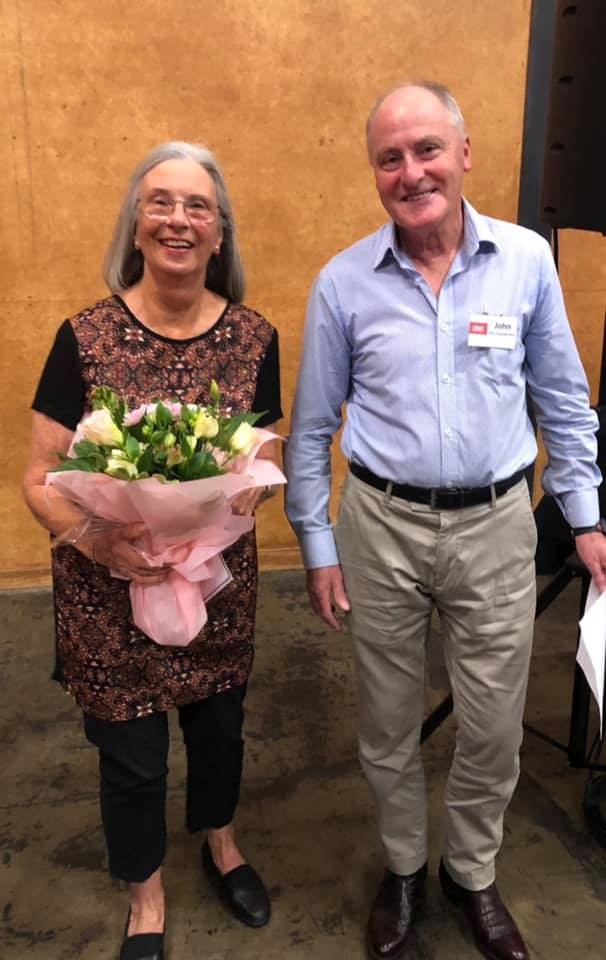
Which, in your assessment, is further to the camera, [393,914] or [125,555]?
[393,914]

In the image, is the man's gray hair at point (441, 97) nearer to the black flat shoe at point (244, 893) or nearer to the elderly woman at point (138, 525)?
the elderly woman at point (138, 525)

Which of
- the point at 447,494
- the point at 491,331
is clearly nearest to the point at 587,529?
the point at 447,494

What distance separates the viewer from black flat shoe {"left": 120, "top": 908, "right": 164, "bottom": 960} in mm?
1609

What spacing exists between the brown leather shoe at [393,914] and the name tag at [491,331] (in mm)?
1202

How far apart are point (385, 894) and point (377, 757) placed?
35 cm

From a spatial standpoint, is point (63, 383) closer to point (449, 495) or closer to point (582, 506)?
point (449, 495)

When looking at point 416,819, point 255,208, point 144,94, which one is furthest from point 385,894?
point 144,94

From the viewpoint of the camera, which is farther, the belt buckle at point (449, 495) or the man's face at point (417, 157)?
the belt buckle at point (449, 495)

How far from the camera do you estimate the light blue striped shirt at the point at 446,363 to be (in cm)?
138

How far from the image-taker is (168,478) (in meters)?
1.17

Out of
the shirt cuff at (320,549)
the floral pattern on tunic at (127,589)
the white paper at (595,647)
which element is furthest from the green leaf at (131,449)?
the white paper at (595,647)

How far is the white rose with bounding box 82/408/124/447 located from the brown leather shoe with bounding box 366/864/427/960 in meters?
1.22

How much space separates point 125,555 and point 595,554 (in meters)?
0.97

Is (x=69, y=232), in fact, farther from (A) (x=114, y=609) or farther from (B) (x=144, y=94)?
(A) (x=114, y=609)
